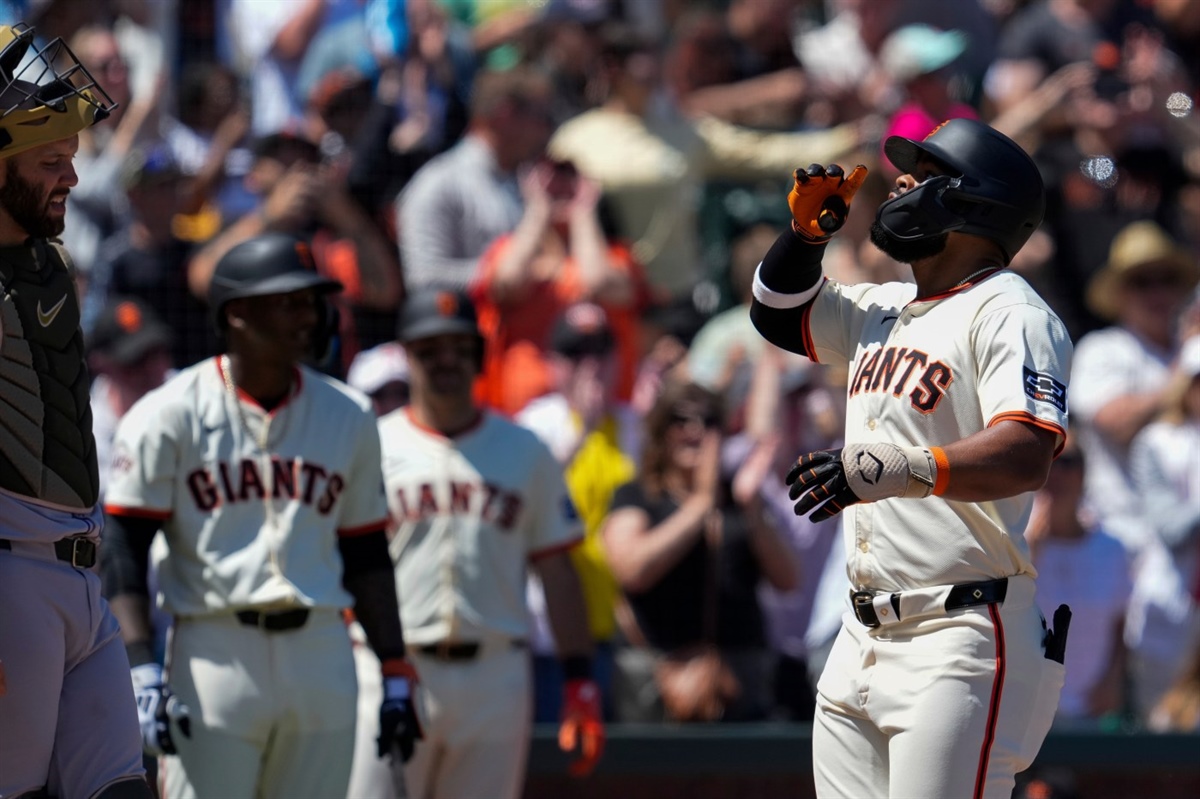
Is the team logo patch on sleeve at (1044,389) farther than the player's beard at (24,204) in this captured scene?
No

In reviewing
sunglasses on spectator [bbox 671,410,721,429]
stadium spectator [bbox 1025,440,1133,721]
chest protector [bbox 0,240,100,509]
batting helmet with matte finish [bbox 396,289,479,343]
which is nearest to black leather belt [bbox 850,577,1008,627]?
chest protector [bbox 0,240,100,509]

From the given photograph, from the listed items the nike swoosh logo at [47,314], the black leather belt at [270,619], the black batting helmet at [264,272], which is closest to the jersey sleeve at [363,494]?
the black leather belt at [270,619]

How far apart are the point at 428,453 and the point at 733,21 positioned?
5.48 m

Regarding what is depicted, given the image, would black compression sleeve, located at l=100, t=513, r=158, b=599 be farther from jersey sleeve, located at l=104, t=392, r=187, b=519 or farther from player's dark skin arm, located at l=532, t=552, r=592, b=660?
player's dark skin arm, located at l=532, t=552, r=592, b=660

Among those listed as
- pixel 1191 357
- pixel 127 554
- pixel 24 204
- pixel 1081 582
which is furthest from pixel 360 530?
pixel 1191 357

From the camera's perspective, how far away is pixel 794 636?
777 centimetres

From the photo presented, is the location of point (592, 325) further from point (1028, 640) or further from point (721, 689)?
point (1028, 640)

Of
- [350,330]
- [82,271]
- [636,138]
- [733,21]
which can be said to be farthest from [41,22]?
[733,21]

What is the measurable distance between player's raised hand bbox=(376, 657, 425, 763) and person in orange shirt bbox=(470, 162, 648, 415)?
2.94 meters

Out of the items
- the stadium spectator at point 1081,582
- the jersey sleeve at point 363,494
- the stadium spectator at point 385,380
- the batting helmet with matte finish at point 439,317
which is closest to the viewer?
the jersey sleeve at point 363,494

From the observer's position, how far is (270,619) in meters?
5.17

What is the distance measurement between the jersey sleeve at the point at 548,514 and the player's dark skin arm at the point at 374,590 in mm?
1007

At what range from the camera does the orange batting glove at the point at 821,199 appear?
4477mm

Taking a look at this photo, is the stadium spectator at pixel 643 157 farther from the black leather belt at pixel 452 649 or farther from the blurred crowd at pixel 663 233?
the black leather belt at pixel 452 649
